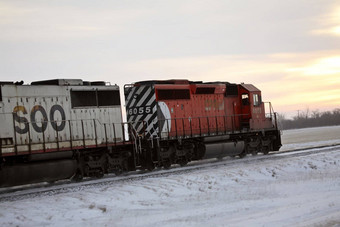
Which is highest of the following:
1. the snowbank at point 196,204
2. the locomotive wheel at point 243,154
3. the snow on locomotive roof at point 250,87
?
the snow on locomotive roof at point 250,87

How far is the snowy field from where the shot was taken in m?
9.95

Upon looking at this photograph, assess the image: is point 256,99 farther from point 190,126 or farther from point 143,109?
point 143,109

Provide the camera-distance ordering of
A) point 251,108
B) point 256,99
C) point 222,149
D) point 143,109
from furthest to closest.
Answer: point 256,99, point 251,108, point 222,149, point 143,109

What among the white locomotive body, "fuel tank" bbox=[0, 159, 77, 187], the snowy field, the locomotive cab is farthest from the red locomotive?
the snowy field

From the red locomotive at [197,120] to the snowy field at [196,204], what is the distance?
196 inches

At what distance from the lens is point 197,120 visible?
2206 centimetres

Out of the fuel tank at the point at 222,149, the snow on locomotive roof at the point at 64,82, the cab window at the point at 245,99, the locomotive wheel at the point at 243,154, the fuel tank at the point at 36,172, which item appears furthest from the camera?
the cab window at the point at 245,99

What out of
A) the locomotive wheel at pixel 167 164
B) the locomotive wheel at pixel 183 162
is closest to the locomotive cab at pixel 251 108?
the locomotive wheel at pixel 183 162

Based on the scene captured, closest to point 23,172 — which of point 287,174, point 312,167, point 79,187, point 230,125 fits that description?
point 79,187

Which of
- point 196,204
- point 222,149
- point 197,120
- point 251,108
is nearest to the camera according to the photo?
point 196,204

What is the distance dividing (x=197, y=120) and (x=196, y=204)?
10.7 m

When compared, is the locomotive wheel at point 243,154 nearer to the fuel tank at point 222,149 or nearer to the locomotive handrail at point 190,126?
the fuel tank at point 222,149

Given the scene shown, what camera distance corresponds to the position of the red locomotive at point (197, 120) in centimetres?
2031

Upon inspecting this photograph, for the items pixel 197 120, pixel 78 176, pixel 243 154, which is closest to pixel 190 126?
pixel 197 120
